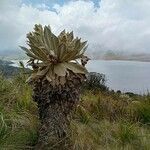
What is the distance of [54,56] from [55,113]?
99 cm

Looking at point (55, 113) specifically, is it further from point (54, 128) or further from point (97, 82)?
point (97, 82)

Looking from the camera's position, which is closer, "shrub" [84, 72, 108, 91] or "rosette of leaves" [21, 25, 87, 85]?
"rosette of leaves" [21, 25, 87, 85]

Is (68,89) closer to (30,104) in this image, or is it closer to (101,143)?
(101,143)

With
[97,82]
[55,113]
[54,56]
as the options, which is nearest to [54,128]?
[55,113]

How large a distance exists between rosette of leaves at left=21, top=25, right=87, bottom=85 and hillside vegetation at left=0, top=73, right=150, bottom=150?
94 centimetres

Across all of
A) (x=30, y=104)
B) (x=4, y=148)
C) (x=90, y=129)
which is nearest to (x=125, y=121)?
(x=90, y=129)

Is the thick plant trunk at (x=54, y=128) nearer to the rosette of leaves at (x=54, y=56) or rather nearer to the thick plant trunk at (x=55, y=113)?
the thick plant trunk at (x=55, y=113)

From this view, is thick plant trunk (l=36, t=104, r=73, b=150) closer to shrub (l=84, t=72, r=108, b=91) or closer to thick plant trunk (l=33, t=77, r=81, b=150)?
thick plant trunk (l=33, t=77, r=81, b=150)

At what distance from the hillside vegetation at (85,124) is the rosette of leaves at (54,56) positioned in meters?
0.94

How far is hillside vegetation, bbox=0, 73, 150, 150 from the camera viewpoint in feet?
30.2

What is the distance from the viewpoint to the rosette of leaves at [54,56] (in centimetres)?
912

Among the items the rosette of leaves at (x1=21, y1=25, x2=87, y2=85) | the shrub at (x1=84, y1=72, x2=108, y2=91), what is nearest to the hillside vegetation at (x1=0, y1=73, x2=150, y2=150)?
the rosette of leaves at (x1=21, y1=25, x2=87, y2=85)

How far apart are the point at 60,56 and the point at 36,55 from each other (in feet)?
1.43

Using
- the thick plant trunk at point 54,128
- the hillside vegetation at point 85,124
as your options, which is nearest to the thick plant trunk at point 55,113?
the thick plant trunk at point 54,128
